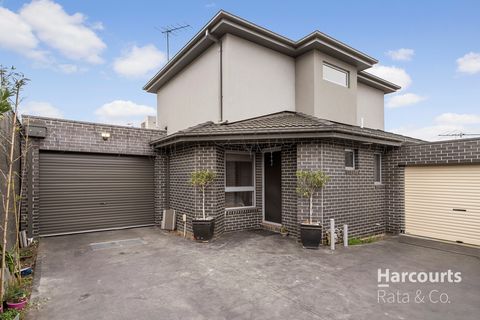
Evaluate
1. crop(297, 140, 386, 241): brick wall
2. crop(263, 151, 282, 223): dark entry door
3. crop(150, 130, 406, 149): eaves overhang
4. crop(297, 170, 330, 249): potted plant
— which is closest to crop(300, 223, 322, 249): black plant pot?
crop(297, 170, 330, 249): potted plant

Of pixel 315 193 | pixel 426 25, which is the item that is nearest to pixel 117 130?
pixel 315 193

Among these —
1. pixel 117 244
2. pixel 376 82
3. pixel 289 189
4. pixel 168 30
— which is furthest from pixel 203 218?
pixel 376 82

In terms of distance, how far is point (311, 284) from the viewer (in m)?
4.26

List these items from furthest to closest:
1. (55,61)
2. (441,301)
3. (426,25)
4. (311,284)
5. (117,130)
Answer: (55,61)
(426,25)
(117,130)
(311,284)
(441,301)

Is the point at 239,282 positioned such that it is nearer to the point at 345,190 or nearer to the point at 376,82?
the point at 345,190

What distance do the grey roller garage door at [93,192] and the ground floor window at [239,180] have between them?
314 centimetres

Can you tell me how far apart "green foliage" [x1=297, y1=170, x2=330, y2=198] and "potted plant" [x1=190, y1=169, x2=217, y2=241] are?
8.12ft

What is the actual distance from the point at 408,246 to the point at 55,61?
1504 cm

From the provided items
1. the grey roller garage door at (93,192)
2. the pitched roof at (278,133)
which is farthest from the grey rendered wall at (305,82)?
the grey roller garage door at (93,192)

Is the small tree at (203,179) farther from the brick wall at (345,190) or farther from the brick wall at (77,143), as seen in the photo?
the brick wall at (77,143)

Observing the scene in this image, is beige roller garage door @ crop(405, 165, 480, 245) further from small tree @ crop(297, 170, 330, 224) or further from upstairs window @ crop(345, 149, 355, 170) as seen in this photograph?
small tree @ crop(297, 170, 330, 224)

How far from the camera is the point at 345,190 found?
7238 millimetres

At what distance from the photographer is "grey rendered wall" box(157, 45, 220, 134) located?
8430 mm

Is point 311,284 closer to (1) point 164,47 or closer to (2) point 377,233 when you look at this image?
(2) point 377,233
